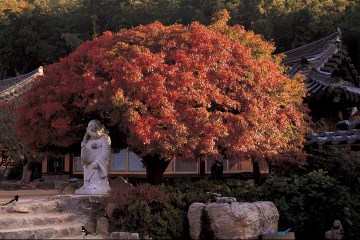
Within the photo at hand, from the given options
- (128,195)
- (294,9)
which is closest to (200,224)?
(128,195)

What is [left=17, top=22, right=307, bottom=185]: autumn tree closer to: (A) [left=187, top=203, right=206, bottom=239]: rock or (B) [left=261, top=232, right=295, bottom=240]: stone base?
(A) [left=187, top=203, right=206, bottom=239]: rock

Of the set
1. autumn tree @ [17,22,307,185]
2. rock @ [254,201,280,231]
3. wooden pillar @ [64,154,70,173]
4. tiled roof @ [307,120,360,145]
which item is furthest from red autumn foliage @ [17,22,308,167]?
wooden pillar @ [64,154,70,173]

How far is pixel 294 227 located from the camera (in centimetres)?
1069

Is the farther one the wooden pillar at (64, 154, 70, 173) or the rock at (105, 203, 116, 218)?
the wooden pillar at (64, 154, 70, 173)

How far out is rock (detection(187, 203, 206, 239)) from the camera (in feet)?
32.6

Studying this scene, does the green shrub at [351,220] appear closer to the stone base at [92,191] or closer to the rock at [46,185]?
the stone base at [92,191]

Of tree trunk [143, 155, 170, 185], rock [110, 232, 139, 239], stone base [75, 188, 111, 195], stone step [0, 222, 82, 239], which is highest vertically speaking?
tree trunk [143, 155, 170, 185]

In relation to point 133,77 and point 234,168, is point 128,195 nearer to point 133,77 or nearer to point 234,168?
point 133,77

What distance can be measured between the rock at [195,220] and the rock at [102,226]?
1.71 metres

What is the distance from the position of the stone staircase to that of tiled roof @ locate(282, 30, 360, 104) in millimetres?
9933

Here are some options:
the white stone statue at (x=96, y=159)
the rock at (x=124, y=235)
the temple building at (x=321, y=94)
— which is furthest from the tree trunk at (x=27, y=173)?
the rock at (x=124, y=235)

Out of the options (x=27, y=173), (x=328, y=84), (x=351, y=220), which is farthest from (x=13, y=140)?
(x=351, y=220)

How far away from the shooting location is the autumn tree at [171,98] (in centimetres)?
1143

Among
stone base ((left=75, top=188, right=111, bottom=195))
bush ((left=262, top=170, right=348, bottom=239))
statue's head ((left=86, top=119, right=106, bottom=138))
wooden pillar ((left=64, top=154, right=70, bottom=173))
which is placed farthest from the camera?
wooden pillar ((left=64, top=154, right=70, bottom=173))
